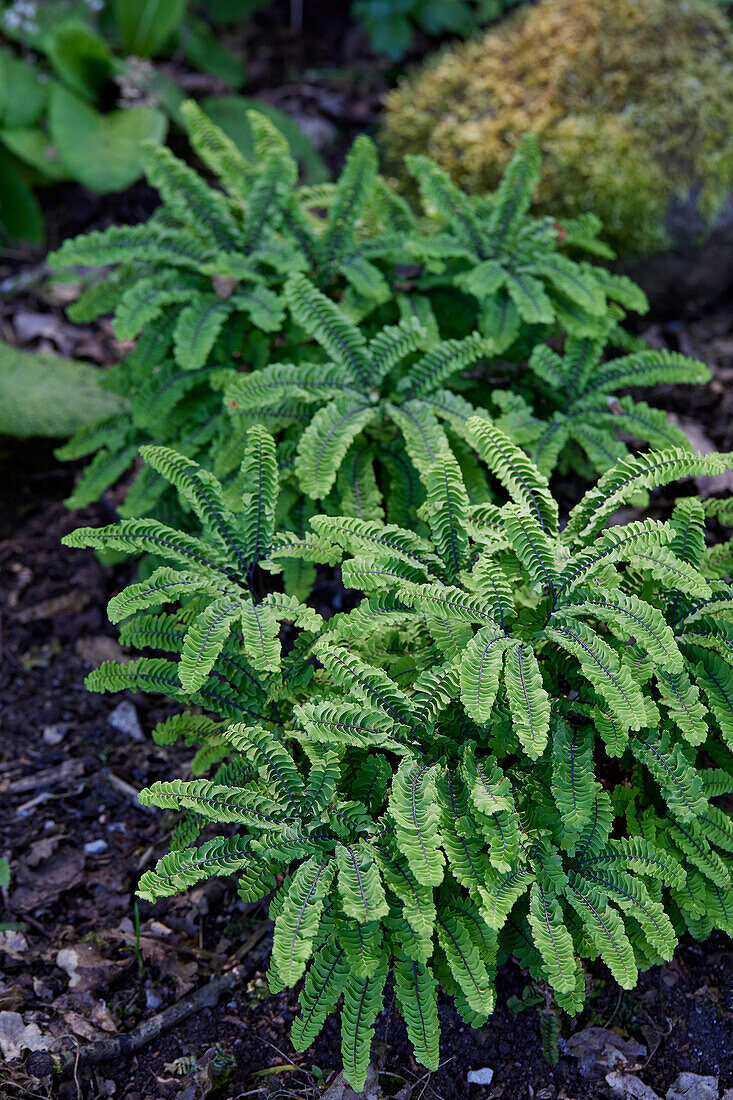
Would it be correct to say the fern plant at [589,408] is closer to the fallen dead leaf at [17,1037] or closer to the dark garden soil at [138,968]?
the dark garden soil at [138,968]

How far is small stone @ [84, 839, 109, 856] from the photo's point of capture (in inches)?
128

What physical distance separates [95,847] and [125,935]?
42 centimetres

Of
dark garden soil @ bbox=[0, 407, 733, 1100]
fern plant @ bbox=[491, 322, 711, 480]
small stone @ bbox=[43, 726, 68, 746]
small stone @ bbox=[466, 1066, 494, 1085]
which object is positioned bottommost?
small stone @ bbox=[466, 1066, 494, 1085]

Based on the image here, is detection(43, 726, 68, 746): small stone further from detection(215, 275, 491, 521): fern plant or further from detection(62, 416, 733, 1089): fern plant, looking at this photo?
detection(215, 275, 491, 521): fern plant

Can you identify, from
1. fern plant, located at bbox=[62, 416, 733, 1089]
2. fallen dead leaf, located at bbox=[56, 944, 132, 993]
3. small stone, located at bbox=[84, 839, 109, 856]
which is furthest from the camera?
small stone, located at bbox=[84, 839, 109, 856]

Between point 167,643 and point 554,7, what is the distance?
4.78 m

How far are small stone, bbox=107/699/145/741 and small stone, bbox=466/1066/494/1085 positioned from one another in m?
1.86

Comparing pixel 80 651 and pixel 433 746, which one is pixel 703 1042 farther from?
pixel 80 651

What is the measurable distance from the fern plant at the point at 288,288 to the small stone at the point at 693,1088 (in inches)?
84.0

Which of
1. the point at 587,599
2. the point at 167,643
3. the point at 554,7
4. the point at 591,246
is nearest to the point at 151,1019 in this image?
the point at 167,643

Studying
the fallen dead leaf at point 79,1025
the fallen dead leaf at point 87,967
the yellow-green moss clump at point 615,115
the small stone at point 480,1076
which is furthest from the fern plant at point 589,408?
the fallen dead leaf at point 79,1025

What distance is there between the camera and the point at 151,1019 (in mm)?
2719

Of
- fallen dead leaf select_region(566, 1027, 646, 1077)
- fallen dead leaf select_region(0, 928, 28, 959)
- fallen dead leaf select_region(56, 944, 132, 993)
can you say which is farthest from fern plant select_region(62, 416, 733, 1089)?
fallen dead leaf select_region(0, 928, 28, 959)

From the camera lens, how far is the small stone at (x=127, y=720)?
3.64 m
